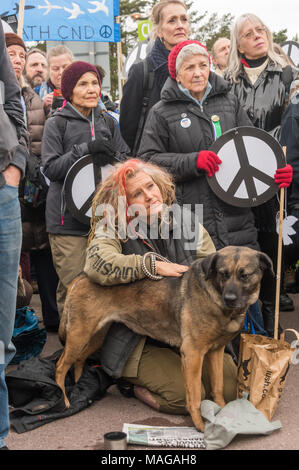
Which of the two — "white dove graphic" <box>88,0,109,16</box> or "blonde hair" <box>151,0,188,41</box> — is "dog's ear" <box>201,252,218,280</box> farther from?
"white dove graphic" <box>88,0,109,16</box>

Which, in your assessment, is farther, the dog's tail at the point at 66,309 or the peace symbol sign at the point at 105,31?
the peace symbol sign at the point at 105,31

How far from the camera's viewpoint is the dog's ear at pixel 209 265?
3.15m

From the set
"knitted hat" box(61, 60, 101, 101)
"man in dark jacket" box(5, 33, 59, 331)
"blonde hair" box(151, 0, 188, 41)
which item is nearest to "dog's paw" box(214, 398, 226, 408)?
"man in dark jacket" box(5, 33, 59, 331)

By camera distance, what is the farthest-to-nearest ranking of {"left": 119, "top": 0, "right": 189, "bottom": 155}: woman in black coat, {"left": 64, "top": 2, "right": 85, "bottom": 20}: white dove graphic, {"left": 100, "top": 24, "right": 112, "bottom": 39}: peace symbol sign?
{"left": 100, "top": 24, "right": 112, "bottom": 39}: peace symbol sign → {"left": 64, "top": 2, "right": 85, "bottom": 20}: white dove graphic → {"left": 119, "top": 0, "right": 189, "bottom": 155}: woman in black coat

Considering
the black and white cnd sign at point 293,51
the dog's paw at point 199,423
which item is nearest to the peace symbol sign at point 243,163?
the dog's paw at point 199,423

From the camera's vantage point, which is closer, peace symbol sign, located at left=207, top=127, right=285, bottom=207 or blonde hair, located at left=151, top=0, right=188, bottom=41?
peace symbol sign, located at left=207, top=127, right=285, bottom=207

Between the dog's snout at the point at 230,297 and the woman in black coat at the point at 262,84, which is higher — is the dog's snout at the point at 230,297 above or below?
below

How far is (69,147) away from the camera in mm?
4777

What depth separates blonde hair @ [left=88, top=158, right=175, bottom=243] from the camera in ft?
12.2

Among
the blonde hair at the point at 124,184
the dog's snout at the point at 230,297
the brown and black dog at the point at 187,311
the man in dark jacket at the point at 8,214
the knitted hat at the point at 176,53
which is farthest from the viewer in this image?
the knitted hat at the point at 176,53

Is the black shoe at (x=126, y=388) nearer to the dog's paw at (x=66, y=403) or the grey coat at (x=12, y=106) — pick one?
the dog's paw at (x=66, y=403)

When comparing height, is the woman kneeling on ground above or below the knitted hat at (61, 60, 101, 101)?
below
